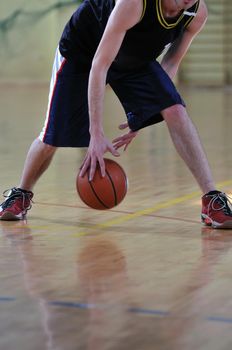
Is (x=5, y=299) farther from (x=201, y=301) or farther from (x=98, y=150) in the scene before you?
(x=98, y=150)

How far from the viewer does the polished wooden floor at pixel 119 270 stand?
2.72 metres

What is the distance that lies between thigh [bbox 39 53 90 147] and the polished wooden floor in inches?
17.0

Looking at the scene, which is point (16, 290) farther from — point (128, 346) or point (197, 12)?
point (197, 12)

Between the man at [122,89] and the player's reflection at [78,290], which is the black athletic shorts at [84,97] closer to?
the man at [122,89]

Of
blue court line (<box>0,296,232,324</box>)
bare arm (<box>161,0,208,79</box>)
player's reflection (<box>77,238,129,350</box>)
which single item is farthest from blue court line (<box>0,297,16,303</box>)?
bare arm (<box>161,0,208,79</box>)

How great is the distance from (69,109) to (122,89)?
29 cm

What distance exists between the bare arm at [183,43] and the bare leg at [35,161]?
747 mm

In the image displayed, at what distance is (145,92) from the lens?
454 centimetres

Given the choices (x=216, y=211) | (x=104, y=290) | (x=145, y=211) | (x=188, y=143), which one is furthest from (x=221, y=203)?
(x=104, y=290)

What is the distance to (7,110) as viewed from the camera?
12.5 metres

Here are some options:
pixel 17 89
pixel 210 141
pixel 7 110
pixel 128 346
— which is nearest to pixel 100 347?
pixel 128 346

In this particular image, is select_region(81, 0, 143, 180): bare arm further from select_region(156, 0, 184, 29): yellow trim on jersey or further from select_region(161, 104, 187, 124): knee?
select_region(161, 104, 187, 124): knee

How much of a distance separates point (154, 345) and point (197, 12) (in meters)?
2.36

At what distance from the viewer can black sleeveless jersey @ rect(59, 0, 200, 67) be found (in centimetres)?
424
